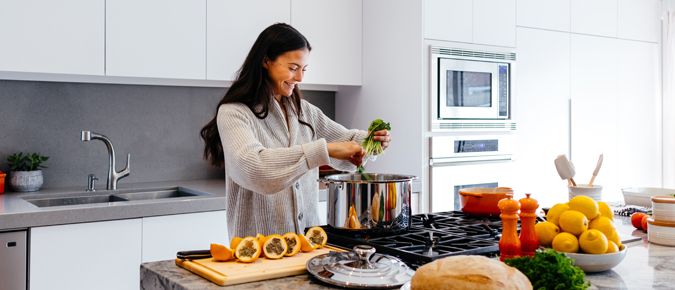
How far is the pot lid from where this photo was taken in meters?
1.12

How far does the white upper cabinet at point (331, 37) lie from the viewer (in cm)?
324

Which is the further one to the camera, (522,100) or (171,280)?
(522,100)

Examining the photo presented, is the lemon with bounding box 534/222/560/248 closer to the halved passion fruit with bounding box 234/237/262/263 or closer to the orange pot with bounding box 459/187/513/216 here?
the orange pot with bounding box 459/187/513/216

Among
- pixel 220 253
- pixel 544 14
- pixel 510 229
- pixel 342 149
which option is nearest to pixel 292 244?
pixel 220 253

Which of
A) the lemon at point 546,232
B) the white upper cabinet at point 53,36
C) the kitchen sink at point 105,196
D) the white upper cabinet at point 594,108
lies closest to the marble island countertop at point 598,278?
the lemon at point 546,232

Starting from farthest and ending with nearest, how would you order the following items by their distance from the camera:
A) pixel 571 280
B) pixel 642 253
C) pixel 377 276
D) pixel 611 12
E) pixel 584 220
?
1. pixel 611 12
2. pixel 642 253
3. pixel 584 220
4. pixel 377 276
5. pixel 571 280

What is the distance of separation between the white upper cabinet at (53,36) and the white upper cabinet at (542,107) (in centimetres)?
246

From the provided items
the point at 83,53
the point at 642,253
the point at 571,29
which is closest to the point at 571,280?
the point at 642,253

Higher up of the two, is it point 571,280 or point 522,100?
point 522,100

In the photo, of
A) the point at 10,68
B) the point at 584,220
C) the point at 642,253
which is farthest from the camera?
the point at 10,68

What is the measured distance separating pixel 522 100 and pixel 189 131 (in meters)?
2.07

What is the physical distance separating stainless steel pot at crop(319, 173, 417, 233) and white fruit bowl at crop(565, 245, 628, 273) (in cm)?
43

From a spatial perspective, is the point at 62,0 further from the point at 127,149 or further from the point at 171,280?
the point at 171,280

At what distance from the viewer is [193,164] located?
337cm
